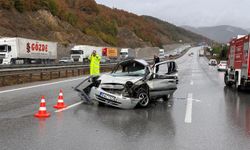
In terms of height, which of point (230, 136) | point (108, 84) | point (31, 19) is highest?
point (31, 19)

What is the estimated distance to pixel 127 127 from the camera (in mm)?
7965

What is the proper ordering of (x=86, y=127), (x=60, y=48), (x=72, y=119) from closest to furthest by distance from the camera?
1. (x=86, y=127)
2. (x=72, y=119)
3. (x=60, y=48)

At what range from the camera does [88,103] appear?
11.5 metres

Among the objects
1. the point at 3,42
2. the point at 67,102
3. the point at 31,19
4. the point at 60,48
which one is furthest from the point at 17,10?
the point at 67,102

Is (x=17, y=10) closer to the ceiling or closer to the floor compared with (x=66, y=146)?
closer to the ceiling

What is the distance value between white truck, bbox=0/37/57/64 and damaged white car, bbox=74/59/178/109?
1115 inches

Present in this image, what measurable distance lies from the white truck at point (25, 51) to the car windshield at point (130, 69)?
91.7ft

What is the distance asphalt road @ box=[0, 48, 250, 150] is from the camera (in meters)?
6.45

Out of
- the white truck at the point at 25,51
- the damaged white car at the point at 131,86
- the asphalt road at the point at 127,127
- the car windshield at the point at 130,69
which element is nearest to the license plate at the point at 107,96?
the damaged white car at the point at 131,86

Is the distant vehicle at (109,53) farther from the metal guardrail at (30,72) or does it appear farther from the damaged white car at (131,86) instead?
the damaged white car at (131,86)

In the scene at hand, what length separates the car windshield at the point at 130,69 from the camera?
1188 centimetres

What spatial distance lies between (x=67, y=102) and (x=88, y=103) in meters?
0.84

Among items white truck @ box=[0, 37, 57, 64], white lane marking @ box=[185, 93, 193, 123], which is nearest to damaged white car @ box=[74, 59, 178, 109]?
white lane marking @ box=[185, 93, 193, 123]

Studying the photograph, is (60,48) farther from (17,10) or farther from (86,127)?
(86,127)
